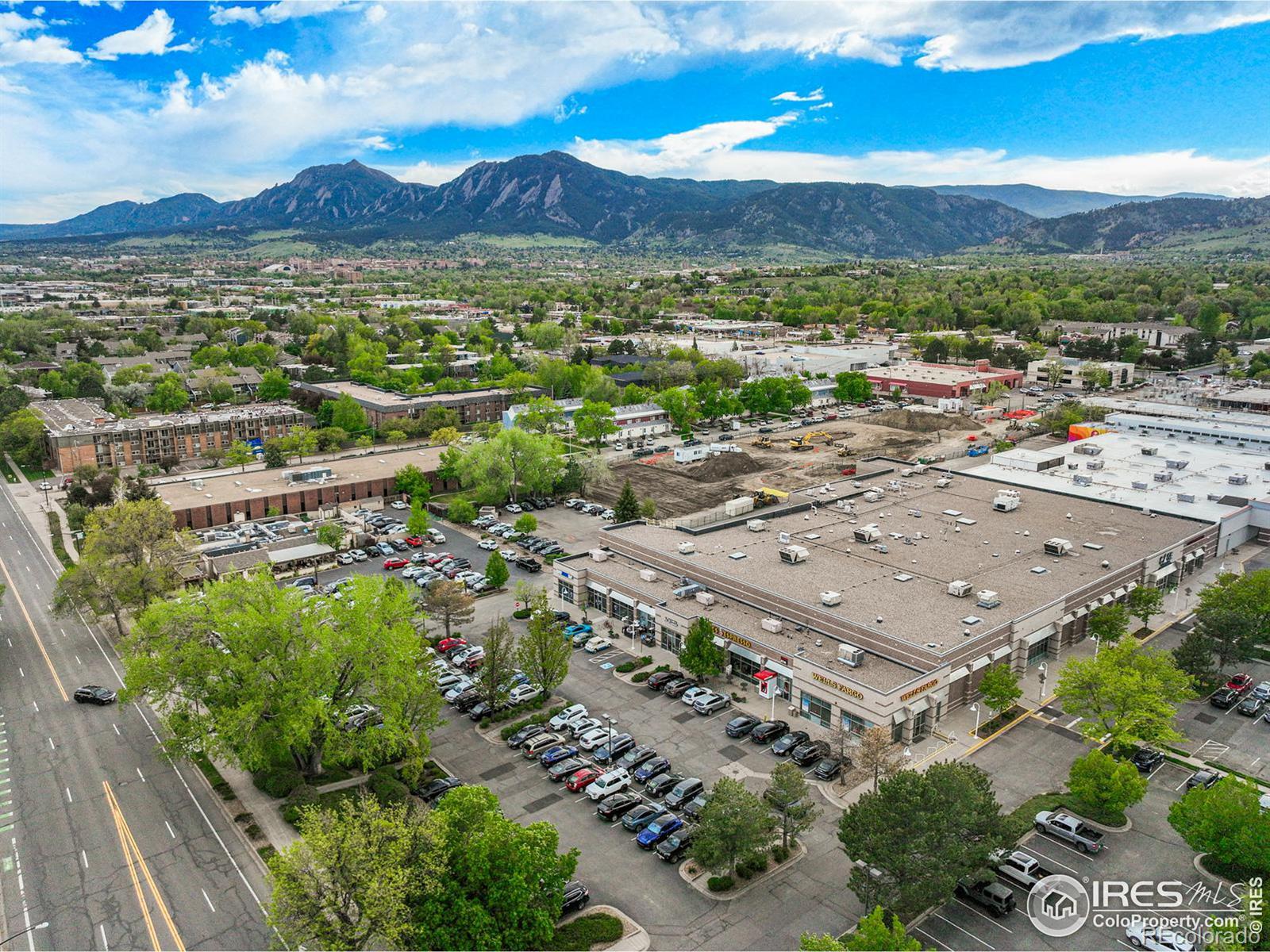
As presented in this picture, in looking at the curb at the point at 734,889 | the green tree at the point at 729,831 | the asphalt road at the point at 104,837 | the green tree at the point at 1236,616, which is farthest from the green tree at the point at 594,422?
the green tree at the point at 729,831

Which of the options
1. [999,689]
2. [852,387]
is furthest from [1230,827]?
[852,387]

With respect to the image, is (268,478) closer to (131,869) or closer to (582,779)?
(131,869)

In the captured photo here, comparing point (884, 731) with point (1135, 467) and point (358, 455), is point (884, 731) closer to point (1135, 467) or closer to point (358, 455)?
point (1135, 467)

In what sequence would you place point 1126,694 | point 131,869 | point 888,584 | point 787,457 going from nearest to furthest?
point 131,869
point 1126,694
point 888,584
point 787,457

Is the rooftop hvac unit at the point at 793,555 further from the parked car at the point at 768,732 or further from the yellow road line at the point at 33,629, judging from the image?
the yellow road line at the point at 33,629

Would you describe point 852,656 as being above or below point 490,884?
above

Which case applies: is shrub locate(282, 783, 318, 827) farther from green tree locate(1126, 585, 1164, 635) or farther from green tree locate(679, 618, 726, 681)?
green tree locate(1126, 585, 1164, 635)
